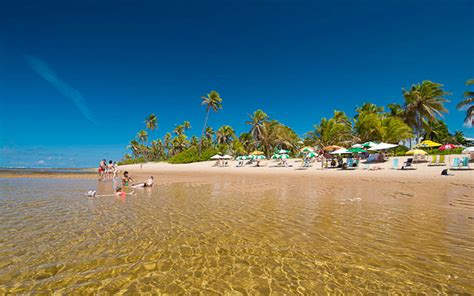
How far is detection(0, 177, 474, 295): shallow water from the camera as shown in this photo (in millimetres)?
3170

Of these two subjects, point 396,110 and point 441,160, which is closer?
point 441,160

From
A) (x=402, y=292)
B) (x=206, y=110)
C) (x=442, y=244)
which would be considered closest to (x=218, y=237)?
(x=402, y=292)

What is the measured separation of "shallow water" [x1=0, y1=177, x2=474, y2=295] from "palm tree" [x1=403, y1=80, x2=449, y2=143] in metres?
40.8

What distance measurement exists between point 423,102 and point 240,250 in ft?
156

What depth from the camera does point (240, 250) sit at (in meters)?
4.32

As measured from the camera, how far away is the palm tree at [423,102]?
38.9 meters

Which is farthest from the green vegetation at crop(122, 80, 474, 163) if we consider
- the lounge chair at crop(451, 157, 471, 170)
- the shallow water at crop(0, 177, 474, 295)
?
the shallow water at crop(0, 177, 474, 295)

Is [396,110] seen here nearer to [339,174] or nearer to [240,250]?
[339,174]

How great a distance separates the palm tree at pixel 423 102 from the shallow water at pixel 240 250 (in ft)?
134

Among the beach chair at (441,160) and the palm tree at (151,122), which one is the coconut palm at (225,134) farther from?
the beach chair at (441,160)

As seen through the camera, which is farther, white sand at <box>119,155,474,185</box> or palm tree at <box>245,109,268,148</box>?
palm tree at <box>245,109,268,148</box>

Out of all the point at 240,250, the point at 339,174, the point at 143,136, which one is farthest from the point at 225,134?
the point at 240,250

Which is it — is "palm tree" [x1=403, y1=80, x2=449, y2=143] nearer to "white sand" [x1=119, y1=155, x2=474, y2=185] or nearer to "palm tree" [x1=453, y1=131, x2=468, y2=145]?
"white sand" [x1=119, y1=155, x2=474, y2=185]

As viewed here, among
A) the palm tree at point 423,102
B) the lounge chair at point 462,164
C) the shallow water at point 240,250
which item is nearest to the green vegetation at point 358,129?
the palm tree at point 423,102
